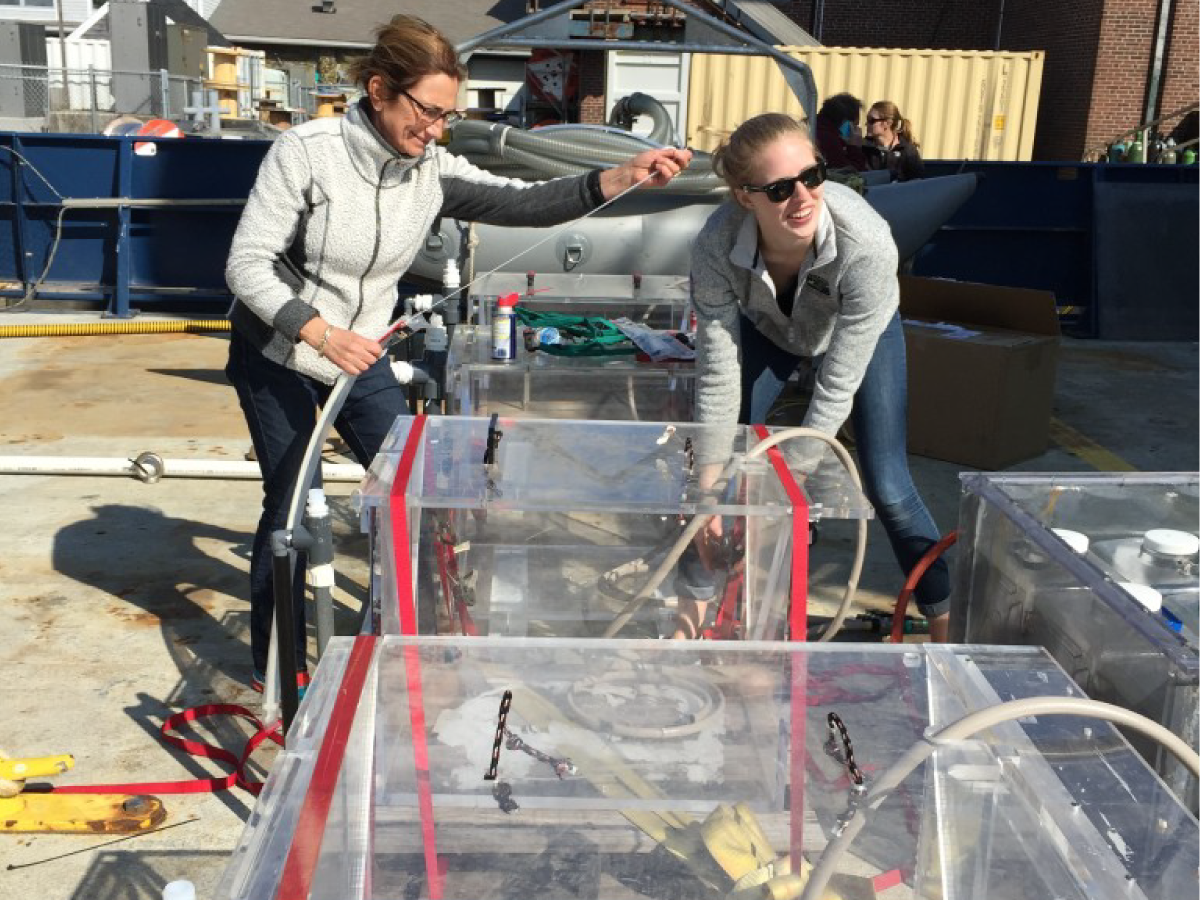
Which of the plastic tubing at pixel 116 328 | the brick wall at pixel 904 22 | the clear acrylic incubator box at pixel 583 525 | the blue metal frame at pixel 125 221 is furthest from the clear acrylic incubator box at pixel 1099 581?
the brick wall at pixel 904 22

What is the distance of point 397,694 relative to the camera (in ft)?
6.19

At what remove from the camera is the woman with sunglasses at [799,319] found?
289 cm

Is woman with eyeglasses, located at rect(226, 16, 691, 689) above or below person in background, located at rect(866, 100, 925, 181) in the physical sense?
below

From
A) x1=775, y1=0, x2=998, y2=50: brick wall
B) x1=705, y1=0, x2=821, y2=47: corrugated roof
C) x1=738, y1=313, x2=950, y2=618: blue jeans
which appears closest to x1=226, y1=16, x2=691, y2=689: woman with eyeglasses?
x1=738, y1=313, x2=950, y2=618: blue jeans

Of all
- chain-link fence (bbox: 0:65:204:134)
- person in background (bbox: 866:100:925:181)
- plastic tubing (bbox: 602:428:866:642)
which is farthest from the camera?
chain-link fence (bbox: 0:65:204:134)

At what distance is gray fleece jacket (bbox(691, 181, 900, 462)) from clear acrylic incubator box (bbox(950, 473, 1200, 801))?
63cm

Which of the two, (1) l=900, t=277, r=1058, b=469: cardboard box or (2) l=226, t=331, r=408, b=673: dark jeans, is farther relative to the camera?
(1) l=900, t=277, r=1058, b=469: cardboard box

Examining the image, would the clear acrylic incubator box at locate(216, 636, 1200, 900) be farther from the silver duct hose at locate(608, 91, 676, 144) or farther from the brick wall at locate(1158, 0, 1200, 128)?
the brick wall at locate(1158, 0, 1200, 128)

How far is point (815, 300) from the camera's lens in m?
3.21

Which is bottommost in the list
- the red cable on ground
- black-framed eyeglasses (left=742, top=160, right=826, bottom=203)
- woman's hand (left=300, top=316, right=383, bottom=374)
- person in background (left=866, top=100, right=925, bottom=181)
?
the red cable on ground

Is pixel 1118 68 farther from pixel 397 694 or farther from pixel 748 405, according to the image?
pixel 397 694

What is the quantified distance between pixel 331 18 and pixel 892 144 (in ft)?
99.7

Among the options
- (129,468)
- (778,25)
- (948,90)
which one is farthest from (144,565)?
(778,25)

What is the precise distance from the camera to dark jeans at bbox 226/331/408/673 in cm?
329
